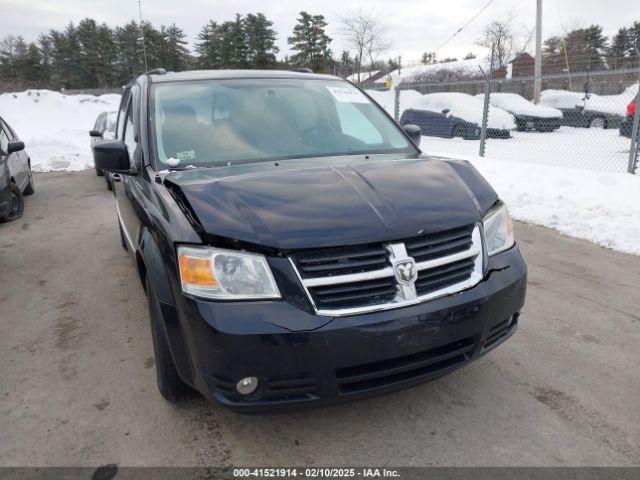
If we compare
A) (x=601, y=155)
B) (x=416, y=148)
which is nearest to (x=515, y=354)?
(x=416, y=148)

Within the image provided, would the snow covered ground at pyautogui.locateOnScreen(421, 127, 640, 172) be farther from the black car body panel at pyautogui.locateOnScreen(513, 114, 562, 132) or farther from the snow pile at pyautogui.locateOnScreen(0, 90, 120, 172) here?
the snow pile at pyautogui.locateOnScreen(0, 90, 120, 172)

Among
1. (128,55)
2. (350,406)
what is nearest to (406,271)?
(350,406)

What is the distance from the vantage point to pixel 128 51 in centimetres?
6894

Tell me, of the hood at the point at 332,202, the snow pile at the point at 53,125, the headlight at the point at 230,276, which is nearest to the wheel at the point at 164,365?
the headlight at the point at 230,276

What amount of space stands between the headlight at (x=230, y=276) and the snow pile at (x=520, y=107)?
15745 mm

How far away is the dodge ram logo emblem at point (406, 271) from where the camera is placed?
7.05ft

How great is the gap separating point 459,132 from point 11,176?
1101cm

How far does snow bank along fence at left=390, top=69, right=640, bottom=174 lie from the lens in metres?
10.9

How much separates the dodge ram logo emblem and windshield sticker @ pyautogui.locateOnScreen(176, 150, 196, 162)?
148cm

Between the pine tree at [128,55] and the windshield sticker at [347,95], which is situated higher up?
the pine tree at [128,55]

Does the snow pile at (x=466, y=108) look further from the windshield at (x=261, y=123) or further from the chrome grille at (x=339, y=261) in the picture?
the chrome grille at (x=339, y=261)

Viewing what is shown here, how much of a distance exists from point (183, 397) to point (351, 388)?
1.04m

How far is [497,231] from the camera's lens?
8.62 ft

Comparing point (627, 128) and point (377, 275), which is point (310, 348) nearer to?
point (377, 275)
